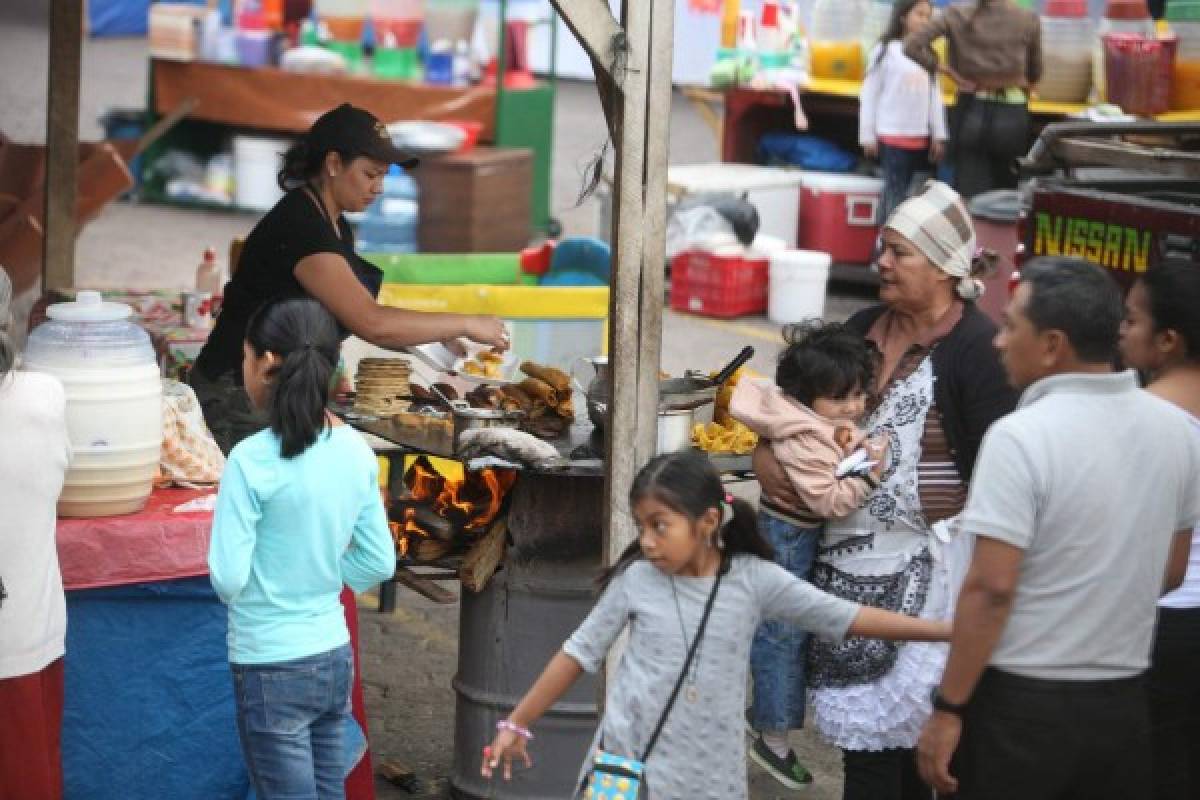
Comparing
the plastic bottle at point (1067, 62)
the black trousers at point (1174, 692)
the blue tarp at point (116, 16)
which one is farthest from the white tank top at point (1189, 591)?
the blue tarp at point (116, 16)

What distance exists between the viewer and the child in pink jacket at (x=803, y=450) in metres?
4.91

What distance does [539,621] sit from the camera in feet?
18.4

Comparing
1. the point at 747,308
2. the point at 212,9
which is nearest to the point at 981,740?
the point at 747,308

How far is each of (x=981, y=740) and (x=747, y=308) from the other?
10.2m

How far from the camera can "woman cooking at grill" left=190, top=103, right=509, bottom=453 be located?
5805 mm

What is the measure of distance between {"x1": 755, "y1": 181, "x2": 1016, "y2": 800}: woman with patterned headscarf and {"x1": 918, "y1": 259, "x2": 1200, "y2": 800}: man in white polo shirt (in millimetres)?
1001

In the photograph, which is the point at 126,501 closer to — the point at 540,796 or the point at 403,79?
the point at 540,796

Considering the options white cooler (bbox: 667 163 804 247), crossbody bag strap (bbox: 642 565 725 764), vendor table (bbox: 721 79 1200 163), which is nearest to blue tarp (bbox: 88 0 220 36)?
vendor table (bbox: 721 79 1200 163)

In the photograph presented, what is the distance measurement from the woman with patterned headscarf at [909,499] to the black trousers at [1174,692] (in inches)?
22.7

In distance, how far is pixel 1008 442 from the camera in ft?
12.3

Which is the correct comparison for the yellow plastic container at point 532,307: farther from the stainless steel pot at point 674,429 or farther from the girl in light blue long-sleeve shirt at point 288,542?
the girl in light blue long-sleeve shirt at point 288,542

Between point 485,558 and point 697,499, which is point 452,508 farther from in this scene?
point 697,499

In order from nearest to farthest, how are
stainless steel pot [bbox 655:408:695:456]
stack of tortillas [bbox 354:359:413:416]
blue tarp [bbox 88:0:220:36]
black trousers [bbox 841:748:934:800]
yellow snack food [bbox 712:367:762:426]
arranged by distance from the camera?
black trousers [bbox 841:748:934:800] < stainless steel pot [bbox 655:408:695:456] < yellow snack food [bbox 712:367:762:426] < stack of tortillas [bbox 354:359:413:416] < blue tarp [bbox 88:0:220:36]

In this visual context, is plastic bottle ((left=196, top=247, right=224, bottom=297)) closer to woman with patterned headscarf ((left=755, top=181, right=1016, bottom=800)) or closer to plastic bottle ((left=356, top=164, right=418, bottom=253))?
woman with patterned headscarf ((left=755, top=181, right=1016, bottom=800))
